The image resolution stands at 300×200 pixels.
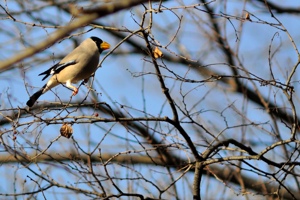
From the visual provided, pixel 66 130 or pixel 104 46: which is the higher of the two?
pixel 104 46

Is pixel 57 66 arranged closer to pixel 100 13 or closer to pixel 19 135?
pixel 19 135

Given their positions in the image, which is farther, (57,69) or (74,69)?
(57,69)

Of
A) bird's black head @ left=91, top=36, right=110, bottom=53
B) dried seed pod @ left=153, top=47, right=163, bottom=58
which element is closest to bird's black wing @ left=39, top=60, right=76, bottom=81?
bird's black head @ left=91, top=36, right=110, bottom=53

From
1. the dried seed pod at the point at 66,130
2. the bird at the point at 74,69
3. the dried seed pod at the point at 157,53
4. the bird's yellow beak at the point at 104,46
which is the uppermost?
the bird's yellow beak at the point at 104,46

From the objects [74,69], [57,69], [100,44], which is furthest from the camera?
[100,44]

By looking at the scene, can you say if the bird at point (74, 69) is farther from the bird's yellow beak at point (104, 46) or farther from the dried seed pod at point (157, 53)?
the dried seed pod at point (157, 53)

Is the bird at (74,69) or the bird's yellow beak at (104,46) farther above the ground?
the bird's yellow beak at (104,46)

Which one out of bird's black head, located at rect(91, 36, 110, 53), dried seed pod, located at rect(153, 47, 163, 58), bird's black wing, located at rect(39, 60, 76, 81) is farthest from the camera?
bird's black head, located at rect(91, 36, 110, 53)

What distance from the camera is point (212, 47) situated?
335 inches

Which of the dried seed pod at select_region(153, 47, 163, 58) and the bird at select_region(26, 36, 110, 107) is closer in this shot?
the dried seed pod at select_region(153, 47, 163, 58)

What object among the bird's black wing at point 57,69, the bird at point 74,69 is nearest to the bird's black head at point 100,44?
the bird at point 74,69

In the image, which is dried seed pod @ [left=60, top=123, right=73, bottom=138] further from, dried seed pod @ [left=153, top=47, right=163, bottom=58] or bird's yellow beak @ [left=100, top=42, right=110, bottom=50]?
bird's yellow beak @ [left=100, top=42, right=110, bottom=50]

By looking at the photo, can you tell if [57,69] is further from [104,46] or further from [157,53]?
[157,53]

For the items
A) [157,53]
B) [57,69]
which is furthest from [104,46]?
[157,53]
